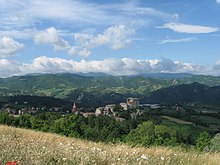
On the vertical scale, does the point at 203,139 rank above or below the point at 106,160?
below

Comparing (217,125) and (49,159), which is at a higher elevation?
(49,159)

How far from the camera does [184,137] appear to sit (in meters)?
96.6

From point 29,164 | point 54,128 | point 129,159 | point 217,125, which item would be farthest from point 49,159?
point 217,125

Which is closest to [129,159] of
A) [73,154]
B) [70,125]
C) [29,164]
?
[73,154]

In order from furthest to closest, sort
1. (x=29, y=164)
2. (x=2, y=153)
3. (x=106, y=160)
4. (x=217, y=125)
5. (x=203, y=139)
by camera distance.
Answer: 1. (x=217, y=125)
2. (x=203, y=139)
3. (x=106, y=160)
4. (x=2, y=153)
5. (x=29, y=164)

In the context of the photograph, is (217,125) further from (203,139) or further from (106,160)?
(106,160)

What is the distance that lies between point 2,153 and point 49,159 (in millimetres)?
854

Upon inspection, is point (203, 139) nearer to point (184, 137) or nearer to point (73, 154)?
point (184, 137)

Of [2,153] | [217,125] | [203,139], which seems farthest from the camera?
[217,125]

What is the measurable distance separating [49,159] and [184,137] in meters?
93.3

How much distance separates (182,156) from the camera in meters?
8.57

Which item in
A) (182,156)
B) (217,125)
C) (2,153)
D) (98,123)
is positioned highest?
(2,153)

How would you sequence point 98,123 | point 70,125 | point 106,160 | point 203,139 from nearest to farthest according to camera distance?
point 106,160 → point 203,139 → point 70,125 → point 98,123

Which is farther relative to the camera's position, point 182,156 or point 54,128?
point 54,128
